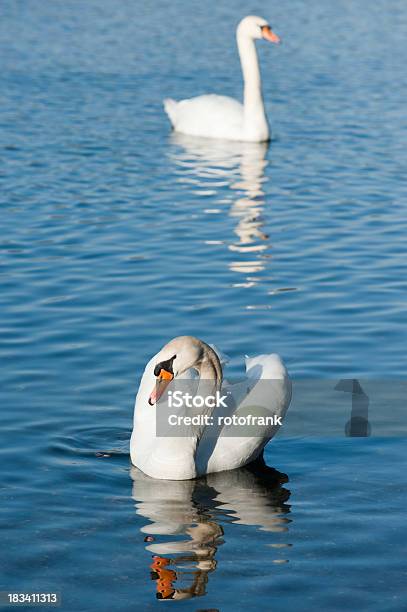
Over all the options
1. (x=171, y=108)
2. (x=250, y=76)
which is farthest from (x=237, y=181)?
(x=250, y=76)

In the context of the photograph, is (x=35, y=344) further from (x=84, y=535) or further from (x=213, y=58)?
(x=213, y=58)

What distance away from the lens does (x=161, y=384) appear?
834cm

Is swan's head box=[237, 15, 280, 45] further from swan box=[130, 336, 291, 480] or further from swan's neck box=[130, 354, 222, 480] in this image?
swan's neck box=[130, 354, 222, 480]

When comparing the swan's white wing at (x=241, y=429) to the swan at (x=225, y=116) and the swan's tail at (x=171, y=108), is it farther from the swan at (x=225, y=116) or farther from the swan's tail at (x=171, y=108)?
the swan's tail at (x=171, y=108)

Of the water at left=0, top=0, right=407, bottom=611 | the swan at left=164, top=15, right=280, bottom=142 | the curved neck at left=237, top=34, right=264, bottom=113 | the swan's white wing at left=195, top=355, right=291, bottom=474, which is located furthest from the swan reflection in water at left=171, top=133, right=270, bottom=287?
the swan's white wing at left=195, top=355, right=291, bottom=474

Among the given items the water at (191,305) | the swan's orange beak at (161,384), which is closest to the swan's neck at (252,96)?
the water at (191,305)

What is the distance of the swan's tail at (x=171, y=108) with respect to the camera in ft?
74.0

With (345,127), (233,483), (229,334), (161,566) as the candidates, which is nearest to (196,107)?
(345,127)

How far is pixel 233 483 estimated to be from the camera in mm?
8984

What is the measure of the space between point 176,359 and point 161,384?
200 millimetres

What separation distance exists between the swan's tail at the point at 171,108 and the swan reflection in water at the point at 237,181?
12.5 inches

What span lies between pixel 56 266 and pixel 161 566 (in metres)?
6.91

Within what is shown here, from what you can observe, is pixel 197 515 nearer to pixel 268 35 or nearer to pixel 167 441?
pixel 167 441

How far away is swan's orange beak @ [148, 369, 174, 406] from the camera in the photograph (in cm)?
831
